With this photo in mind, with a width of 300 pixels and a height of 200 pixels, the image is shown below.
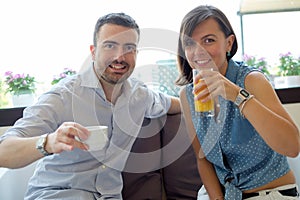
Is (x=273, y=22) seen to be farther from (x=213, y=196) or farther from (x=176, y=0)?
(x=213, y=196)

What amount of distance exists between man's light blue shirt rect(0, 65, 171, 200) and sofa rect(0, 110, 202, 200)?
0.61ft

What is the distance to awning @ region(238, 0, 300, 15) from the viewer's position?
2.45 m

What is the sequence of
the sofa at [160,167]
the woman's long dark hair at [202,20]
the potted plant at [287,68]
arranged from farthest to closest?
the potted plant at [287,68] → the sofa at [160,167] → the woman's long dark hair at [202,20]

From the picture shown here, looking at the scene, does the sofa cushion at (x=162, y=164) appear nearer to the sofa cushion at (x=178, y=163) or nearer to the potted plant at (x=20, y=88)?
the sofa cushion at (x=178, y=163)

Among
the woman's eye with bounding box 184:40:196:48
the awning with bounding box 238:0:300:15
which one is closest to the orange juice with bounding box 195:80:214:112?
the woman's eye with bounding box 184:40:196:48

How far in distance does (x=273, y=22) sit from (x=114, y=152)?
1.63 meters

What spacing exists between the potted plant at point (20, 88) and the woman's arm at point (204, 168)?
1131 millimetres

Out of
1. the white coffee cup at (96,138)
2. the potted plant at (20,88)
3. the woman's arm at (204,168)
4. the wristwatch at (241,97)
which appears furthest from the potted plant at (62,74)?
the wristwatch at (241,97)

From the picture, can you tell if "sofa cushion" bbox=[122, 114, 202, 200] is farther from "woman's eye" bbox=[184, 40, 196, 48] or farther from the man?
"woman's eye" bbox=[184, 40, 196, 48]

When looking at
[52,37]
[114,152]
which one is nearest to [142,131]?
[114,152]

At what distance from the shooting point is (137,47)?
5.39 ft

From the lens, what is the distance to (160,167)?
1.90 metres

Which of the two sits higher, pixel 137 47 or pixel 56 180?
pixel 137 47

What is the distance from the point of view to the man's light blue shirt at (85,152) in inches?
59.7
